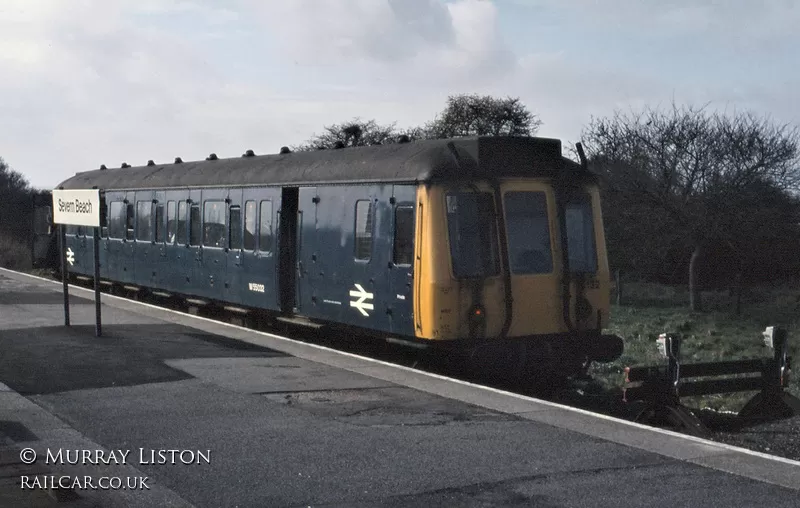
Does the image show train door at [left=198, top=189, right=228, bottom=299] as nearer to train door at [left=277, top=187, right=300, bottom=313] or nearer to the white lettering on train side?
the white lettering on train side

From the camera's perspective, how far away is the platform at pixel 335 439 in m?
6.25

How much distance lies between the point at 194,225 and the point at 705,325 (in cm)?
1204

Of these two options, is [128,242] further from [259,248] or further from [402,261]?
[402,261]

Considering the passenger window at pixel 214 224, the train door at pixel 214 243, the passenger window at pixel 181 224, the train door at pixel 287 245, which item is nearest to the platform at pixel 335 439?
the train door at pixel 287 245

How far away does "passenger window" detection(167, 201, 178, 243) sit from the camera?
19531mm

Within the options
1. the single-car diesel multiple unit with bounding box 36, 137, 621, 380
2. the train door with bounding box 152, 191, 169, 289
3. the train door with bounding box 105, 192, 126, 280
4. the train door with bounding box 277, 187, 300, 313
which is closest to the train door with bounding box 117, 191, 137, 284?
the train door with bounding box 105, 192, 126, 280

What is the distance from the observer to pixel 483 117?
76.9m

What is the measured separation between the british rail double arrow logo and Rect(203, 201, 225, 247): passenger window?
15.5 ft

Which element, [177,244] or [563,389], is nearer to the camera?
[563,389]

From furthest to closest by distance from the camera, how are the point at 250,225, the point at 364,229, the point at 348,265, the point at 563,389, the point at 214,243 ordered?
the point at 214,243 < the point at 250,225 < the point at 563,389 < the point at 348,265 < the point at 364,229

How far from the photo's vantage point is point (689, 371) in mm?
11086

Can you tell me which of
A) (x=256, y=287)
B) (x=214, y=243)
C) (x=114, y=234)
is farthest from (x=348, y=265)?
(x=114, y=234)

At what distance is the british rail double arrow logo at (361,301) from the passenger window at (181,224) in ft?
21.8

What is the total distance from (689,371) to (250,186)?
7814 millimetres
